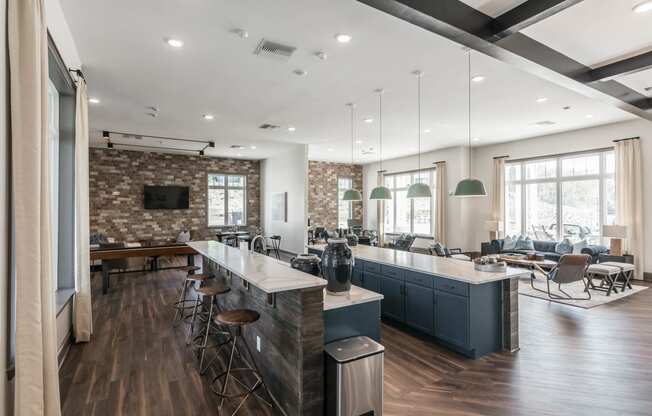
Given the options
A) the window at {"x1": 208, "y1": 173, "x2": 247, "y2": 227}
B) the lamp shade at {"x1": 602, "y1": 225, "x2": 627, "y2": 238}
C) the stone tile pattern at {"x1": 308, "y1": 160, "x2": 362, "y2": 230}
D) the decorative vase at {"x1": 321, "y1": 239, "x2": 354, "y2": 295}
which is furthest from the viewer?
the stone tile pattern at {"x1": 308, "y1": 160, "x2": 362, "y2": 230}

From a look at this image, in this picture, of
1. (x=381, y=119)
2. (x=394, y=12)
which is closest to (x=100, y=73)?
(x=394, y=12)

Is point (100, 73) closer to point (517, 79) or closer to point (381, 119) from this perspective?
point (381, 119)

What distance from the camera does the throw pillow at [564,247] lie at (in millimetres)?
7492

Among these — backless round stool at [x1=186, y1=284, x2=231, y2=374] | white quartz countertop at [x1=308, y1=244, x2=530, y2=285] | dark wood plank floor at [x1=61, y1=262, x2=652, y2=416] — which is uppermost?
white quartz countertop at [x1=308, y1=244, x2=530, y2=285]

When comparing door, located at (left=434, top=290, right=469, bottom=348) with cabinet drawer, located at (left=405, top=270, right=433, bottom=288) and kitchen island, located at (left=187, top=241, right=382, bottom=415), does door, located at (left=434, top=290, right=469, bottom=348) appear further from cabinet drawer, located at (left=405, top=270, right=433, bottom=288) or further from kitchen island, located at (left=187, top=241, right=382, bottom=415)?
kitchen island, located at (left=187, top=241, right=382, bottom=415)

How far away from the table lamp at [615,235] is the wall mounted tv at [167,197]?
36.1ft

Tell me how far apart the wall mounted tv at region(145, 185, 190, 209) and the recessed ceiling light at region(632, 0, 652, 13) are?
35.1 ft

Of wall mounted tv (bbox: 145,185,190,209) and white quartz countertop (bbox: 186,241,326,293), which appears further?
wall mounted tv (bbox: 145,185,190,209)

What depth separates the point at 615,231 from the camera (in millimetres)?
6500

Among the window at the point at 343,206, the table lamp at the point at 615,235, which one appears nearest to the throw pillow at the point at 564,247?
the table lamp at the point at 615,235

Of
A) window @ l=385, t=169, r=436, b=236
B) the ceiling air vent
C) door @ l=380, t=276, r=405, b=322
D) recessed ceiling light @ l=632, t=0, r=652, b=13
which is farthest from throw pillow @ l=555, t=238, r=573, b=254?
the ceiling air vent

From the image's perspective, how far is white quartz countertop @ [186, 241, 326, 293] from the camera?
2244 mm

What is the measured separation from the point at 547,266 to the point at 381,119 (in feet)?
15.0

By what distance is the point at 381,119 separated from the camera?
21.8 ft
